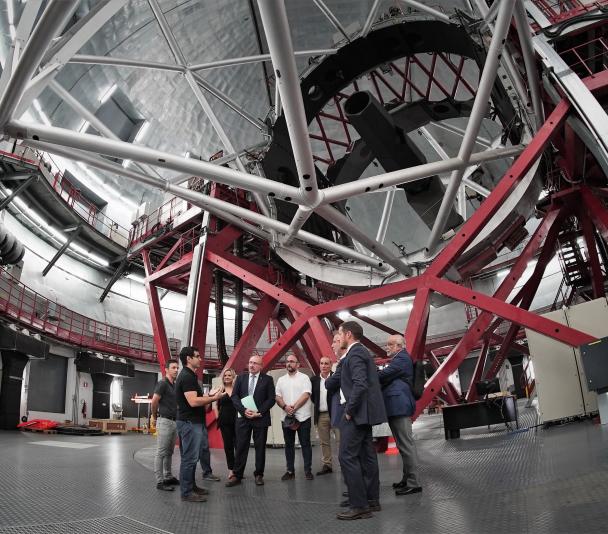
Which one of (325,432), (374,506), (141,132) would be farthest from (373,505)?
(141,132)

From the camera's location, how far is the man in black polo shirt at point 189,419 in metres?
4.89

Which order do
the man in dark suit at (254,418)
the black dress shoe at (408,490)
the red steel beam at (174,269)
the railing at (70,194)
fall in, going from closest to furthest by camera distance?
the black dress shoe at (408,490) → the man in dark suit at (254,418) → the red steel beam at (174,269) → the railing at (70,194)

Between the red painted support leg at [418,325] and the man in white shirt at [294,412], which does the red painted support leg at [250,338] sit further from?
the man in white shirt at [294,412]

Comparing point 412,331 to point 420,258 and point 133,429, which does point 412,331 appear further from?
point 133,429

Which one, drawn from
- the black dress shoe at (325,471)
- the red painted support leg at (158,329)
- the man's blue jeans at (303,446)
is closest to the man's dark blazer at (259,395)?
the man's blue jeans at (303,446)

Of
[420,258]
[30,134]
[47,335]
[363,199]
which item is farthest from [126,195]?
[30,134]

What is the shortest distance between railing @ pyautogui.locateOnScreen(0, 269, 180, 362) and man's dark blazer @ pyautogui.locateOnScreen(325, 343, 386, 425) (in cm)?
1767

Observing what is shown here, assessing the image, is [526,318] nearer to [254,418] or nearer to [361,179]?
[361,179]

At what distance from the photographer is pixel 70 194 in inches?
907

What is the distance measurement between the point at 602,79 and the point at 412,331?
17.7 feet

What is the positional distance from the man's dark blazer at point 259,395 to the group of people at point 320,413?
13 mm

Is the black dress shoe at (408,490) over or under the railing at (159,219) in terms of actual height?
under

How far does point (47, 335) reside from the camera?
20797 mm

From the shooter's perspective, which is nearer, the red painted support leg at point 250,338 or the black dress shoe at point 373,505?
the black dress shoe at point 373,505
